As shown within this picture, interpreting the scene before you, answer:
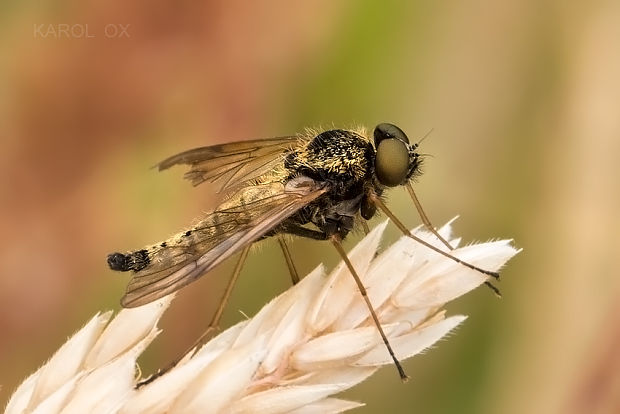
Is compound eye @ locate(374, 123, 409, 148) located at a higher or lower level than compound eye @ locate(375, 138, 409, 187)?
higher

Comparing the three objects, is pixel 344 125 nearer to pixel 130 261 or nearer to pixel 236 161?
pixel 236 161

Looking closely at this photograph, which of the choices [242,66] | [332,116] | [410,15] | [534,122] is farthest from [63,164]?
[534,122]

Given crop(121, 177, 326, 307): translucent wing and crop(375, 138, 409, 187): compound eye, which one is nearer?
crop(121, 177, 326, 307): translucent wing

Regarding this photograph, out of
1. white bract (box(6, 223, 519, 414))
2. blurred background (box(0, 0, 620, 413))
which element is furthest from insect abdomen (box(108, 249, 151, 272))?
blurred background (box(0, 0, 620, 413))

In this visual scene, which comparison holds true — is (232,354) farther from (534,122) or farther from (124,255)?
(534,122)

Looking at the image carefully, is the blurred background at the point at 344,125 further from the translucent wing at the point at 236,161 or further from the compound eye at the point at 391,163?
the compound eye at the point at 391,163

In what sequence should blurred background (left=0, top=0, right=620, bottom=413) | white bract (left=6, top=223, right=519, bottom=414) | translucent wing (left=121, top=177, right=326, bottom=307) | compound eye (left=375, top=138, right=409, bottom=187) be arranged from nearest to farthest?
white bract (left=6, top=223, right=519, bottom=414)
translucent wing (left=121, top=177, right=326, bottom=307)
compound eye (left=375, top=138, right=409, bottom=187)
blurred background (left=0, top=0, right=620, bottom=413)

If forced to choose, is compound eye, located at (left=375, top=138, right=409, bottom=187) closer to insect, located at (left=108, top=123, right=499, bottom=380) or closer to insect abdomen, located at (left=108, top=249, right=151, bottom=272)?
insect, located at (left=108, top=123, right=499, bottom=380)

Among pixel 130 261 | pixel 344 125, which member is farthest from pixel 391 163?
pixel 344 125
